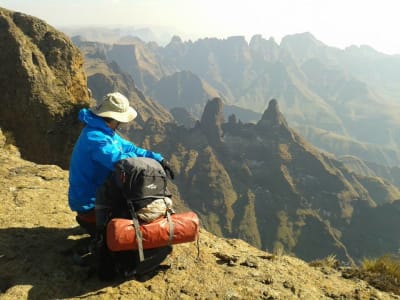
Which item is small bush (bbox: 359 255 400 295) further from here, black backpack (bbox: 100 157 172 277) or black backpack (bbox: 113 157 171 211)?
black backpack (bbox: 113 157 171 211)

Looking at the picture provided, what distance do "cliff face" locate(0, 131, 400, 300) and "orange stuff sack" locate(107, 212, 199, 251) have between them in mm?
878

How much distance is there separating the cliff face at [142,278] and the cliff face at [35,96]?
7.49 m

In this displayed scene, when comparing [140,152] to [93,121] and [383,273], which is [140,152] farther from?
[383,273]

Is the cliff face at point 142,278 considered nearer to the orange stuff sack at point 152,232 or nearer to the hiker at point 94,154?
the orange stuff sack at point 152,232

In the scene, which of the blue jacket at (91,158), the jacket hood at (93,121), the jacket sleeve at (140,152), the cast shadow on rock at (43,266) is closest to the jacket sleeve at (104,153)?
the blue jacket at (91,158)

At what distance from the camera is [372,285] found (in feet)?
27.9

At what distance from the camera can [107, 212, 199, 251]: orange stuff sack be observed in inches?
241

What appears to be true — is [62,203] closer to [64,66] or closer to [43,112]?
[43,112]

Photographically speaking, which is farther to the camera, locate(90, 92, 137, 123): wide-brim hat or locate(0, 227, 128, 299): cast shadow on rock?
locate(90, 92, 137, 123): wide-brim hat

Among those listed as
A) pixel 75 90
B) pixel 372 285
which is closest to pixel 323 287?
pixel 372 285

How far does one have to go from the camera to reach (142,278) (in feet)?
22.6

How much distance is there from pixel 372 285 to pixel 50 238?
735cm

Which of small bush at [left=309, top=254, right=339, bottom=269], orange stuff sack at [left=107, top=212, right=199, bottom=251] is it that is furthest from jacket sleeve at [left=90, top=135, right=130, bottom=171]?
Answer: small bush at [left=309, top=254, right=339, bottom=269]

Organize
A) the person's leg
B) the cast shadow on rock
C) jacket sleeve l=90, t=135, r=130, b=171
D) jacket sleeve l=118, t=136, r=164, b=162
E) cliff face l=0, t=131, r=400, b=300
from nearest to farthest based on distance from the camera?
the cast shadow on rock → cliff face l=0, t=131, r=400, b=300 → jacket sleeve l=90, t=135, r=130, b=171 → the person's leg → jacket sleeve l=118, t=136, r=164, b=162
